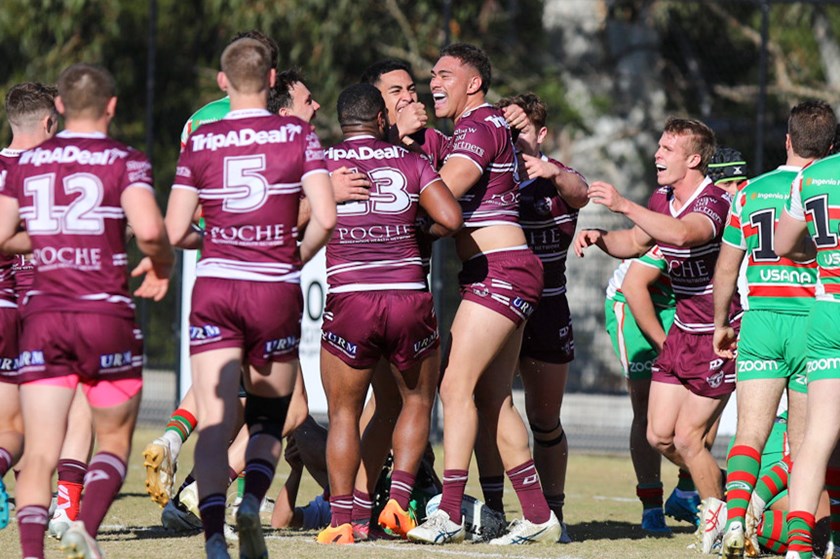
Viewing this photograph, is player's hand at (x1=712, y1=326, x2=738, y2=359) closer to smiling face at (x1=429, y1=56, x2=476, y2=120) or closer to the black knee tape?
smiling face at (x1=429, y1=56, x2=476, y2=120)

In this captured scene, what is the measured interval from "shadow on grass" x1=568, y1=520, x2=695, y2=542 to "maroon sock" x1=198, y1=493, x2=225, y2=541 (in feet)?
8.92

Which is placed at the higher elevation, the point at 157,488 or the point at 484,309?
the point at 484,309

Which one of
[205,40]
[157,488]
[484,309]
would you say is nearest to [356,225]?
[484,309]

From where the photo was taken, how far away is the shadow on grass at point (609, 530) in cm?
773

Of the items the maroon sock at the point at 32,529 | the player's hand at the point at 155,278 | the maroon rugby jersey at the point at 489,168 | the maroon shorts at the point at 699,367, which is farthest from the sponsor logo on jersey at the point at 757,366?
the maroon sock at the point at 32,529

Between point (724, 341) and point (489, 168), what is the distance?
1.53 metres

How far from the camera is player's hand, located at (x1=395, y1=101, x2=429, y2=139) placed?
730 centimetres

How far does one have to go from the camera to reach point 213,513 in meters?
5.41

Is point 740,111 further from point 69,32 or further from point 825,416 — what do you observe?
point 825,416

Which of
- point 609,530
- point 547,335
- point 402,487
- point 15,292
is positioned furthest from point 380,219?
point 609,530

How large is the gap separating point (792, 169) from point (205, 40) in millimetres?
15257

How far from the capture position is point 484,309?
7074mm

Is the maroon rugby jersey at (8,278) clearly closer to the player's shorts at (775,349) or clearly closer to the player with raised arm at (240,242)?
the player with raised arm at (240,242)

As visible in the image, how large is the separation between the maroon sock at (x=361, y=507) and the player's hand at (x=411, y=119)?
1.96 metres
